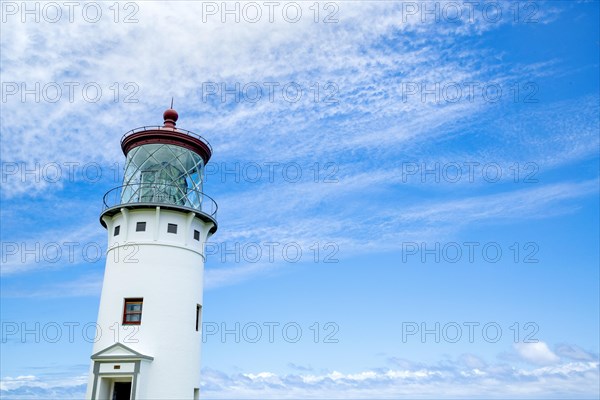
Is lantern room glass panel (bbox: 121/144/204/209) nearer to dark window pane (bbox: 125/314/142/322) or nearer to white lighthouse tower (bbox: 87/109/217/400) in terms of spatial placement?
white lighthouse tower (bbox: 87/109/217/400)

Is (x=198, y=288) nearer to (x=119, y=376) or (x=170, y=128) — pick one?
(x=119, y=376)

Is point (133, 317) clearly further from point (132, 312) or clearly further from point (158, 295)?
point (158, 295)

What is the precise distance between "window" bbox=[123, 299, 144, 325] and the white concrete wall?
174mm

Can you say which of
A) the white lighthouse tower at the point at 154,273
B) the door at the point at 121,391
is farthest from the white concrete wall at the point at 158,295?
the door at the point at 121,391

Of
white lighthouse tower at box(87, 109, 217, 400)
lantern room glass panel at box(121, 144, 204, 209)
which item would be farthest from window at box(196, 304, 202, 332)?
lantern room glass panel at box(121, 144, 204, 209)

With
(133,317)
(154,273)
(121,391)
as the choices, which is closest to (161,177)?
(154,273)

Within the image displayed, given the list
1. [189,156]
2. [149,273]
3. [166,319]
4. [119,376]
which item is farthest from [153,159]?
[119,376]

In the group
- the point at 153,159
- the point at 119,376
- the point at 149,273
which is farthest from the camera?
the point at 153,159

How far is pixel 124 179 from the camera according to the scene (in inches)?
906

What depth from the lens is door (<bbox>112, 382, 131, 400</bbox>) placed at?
2064 centimetres

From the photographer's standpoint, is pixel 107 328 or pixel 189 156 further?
pixel 189 156

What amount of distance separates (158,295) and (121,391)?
12.5 ft

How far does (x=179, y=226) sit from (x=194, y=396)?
635cm

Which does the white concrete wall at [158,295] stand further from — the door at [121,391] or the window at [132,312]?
the door at [121,391]
